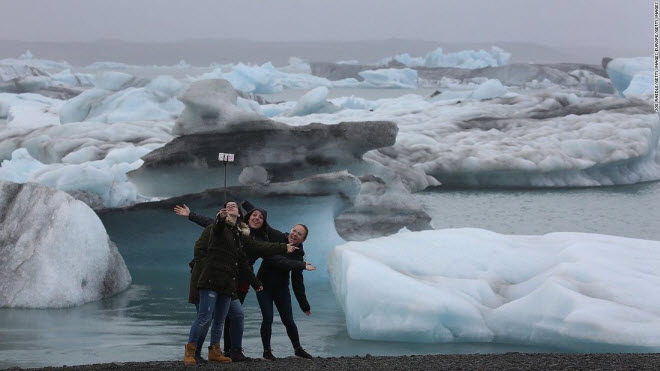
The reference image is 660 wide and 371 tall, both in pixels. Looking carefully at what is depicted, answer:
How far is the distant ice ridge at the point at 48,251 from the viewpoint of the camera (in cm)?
1091

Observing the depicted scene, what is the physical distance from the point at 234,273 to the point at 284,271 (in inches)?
19.5

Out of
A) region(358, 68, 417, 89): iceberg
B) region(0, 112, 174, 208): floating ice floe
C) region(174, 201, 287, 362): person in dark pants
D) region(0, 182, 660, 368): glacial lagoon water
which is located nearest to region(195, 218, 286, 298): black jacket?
region(174, 201, 287, 362): person in dark pants

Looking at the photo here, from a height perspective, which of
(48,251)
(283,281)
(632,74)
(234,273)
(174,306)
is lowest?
(174,306)

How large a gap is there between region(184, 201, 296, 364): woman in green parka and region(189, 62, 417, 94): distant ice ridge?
38795 millimetres

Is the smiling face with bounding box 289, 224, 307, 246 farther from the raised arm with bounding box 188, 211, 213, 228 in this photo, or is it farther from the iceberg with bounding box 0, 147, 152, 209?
the iceberg with bounding box 0, 147, 152, 209

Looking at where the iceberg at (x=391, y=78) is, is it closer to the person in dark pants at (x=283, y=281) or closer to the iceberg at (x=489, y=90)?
the iceberg at (x=489, y=90)

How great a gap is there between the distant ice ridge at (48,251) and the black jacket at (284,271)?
4849 mm

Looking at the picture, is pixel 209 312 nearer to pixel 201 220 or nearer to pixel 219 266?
pixel 219 266

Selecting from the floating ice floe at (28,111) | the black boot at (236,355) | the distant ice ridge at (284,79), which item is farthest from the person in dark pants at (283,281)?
the distant ice ridge at (284,79)

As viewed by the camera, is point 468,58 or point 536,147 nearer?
point 536,147

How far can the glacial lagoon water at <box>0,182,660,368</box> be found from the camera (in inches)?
342

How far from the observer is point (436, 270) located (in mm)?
9914

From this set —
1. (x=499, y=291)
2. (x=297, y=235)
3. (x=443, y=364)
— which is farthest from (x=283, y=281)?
(x=499, y=291)

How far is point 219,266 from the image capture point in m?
6.24
